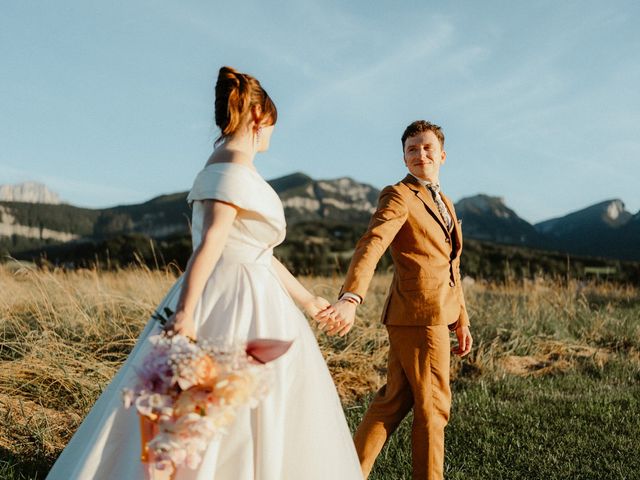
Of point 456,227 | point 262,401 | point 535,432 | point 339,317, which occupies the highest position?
point 456,227

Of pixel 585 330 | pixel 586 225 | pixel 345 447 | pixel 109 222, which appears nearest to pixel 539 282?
pixel 585 330

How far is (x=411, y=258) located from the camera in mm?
3053

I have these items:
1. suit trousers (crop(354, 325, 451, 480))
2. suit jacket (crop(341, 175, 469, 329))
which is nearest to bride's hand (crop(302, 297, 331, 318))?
suit jacket (crop(341, 175, 469, 329))

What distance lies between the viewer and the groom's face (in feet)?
10.5

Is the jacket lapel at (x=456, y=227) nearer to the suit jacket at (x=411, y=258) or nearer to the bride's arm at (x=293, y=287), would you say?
the suit jacket at (x=411, y=258)

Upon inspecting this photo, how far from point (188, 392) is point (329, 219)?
61.8 metres

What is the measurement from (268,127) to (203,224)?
563mm

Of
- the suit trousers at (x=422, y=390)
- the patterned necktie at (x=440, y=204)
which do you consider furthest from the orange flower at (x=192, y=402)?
the patterned necktie at (x=440, y=204)

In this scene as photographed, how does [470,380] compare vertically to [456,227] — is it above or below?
below

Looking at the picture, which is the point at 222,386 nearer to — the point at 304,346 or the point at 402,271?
the point at 304,346

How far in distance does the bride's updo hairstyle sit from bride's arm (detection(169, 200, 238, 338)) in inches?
14.6

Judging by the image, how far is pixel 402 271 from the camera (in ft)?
10.1

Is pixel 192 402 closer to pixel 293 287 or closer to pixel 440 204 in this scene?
pixel 293 287

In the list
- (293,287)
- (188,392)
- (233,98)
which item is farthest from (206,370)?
(233,98)
